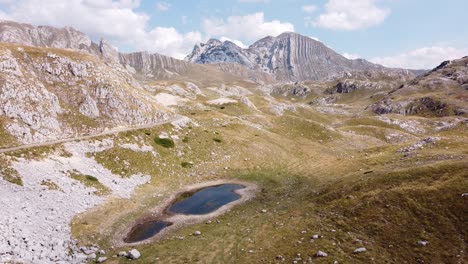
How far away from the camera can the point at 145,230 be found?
44375 millimetres

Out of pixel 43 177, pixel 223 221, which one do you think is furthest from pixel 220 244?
pixel 43 177

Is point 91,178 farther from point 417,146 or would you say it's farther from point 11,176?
point 417,146

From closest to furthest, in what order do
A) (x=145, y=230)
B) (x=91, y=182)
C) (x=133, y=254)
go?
→ (x=133, y=254) → (x=145, y=230) → (x=91, y=182)

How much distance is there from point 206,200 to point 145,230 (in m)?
14.3

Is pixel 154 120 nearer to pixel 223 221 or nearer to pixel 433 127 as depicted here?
pixel 223 221

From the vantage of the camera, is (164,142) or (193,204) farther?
(164,142)

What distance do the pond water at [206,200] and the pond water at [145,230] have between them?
4868 millimetres

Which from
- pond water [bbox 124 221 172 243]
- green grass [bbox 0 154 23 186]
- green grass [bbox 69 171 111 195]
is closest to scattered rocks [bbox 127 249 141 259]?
pond water [bbox 124 221 172 243]

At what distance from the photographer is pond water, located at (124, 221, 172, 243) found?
136ft

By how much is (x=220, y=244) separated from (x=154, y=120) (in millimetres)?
61230

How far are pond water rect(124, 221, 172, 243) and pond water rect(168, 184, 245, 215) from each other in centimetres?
487

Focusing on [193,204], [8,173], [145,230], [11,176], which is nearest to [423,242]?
[145,230]

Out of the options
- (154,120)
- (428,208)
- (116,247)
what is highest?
(154,120)

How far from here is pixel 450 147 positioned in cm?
6594
